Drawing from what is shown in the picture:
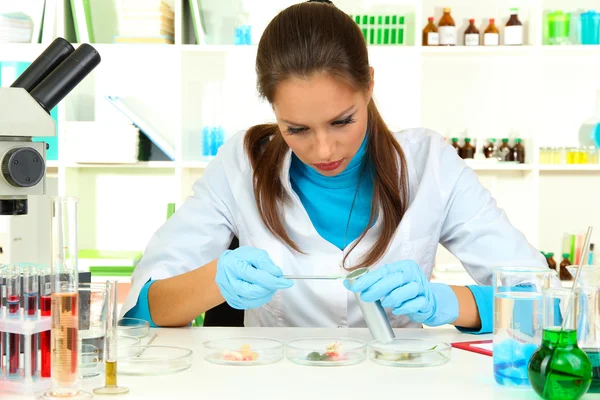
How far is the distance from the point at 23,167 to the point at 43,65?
192mm

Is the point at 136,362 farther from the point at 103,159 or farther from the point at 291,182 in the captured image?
the point at 103,159

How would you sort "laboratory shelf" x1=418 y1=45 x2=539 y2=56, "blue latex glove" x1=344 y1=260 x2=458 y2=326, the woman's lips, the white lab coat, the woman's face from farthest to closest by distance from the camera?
"laboratory shelf" x1=418 y1=45 x2=539 y2=56
the white lab coat
the woman's lips
the woman's face
"blue latex glove" x1=344 y1=260 x2=458 y2=326

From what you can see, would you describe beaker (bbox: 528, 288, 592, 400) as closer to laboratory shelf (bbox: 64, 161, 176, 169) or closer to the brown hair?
the brown hair

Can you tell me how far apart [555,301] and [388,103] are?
2.35m

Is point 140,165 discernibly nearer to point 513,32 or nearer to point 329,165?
point 513,32

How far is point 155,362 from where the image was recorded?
45.2 inches

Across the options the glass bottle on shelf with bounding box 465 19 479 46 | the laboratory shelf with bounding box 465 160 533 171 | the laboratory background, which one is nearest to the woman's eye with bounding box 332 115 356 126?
the laboratory background

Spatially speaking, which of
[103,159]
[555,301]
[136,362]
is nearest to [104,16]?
[103,159]

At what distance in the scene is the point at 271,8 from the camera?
3.36m

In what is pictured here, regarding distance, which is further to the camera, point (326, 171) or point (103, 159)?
point (103, 159)

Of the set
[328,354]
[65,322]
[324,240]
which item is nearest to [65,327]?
[65,322]

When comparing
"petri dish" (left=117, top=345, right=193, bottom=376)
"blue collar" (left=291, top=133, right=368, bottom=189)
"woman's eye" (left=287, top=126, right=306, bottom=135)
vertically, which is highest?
"woman's eye" (left=287, top=126, right=306, bottom=135)

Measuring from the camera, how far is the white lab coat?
1.67 m

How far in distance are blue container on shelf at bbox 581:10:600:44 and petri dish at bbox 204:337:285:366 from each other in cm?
243
